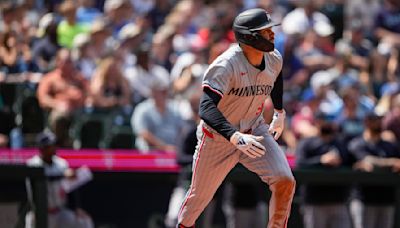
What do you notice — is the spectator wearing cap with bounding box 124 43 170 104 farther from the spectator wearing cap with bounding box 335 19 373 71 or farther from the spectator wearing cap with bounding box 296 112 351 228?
the spectator wearing cap with bounding box 335 19 373 71

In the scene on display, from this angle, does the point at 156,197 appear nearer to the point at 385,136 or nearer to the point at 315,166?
the point at 315,166

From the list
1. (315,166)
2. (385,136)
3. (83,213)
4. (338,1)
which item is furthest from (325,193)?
(338,1)

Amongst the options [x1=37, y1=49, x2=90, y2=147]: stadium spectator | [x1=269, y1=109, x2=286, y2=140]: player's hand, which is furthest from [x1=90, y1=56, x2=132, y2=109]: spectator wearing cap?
[x1=269, y1=109, x2=286, y2=140]: player's hand

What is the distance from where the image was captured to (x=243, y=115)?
24.4 feet

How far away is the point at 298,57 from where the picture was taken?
559 inches

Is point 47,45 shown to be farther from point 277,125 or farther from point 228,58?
point 228,58

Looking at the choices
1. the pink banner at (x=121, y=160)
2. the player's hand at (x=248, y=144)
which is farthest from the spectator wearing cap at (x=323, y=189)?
the player's hand at (x=248, y=144)

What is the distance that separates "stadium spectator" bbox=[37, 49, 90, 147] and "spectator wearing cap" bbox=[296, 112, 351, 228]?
2820mm

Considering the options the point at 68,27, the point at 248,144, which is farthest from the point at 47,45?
the point at 248,144

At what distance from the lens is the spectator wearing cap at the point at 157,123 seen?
11852 mm

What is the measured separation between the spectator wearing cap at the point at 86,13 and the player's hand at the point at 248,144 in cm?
735

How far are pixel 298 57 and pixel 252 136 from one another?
7429mm

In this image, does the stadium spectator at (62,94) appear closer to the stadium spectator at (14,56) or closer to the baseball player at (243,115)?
the stadium spectator at (14,56)

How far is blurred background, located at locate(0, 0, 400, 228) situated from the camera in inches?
442
